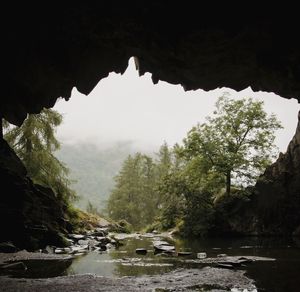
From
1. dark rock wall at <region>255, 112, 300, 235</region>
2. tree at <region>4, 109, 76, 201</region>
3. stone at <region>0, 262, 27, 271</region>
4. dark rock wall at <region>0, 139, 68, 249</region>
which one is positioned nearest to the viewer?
stone at <region>0, 262, 27, 271</region>

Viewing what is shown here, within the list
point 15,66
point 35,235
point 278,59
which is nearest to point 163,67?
point 278,59

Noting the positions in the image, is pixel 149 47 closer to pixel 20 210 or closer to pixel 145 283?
pixel 145 283

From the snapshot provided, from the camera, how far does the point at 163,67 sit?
16578 mm

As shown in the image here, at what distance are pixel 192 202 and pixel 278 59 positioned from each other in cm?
2095

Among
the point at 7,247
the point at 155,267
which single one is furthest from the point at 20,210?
the point at 155,267

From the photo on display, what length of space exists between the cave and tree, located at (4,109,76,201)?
769 centimetres

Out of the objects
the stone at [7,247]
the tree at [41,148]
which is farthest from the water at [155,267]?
the tree at [41,148]

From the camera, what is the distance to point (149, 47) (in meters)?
14.6

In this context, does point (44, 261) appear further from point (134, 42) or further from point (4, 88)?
point (134, 42)

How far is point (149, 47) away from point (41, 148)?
18563 millimetres

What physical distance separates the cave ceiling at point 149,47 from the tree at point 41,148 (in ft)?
36.4

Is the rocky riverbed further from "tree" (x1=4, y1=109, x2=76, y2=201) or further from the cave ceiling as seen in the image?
"tree" (x1=4, y1=109, x2=76, y2=201)

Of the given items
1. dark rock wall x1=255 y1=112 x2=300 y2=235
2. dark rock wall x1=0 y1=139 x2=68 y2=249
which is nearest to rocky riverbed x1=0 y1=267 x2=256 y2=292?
dark rock wall x1=0 y1=139 x2=68 y2=249

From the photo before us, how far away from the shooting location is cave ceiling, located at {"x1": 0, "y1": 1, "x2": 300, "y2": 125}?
12609 mm
